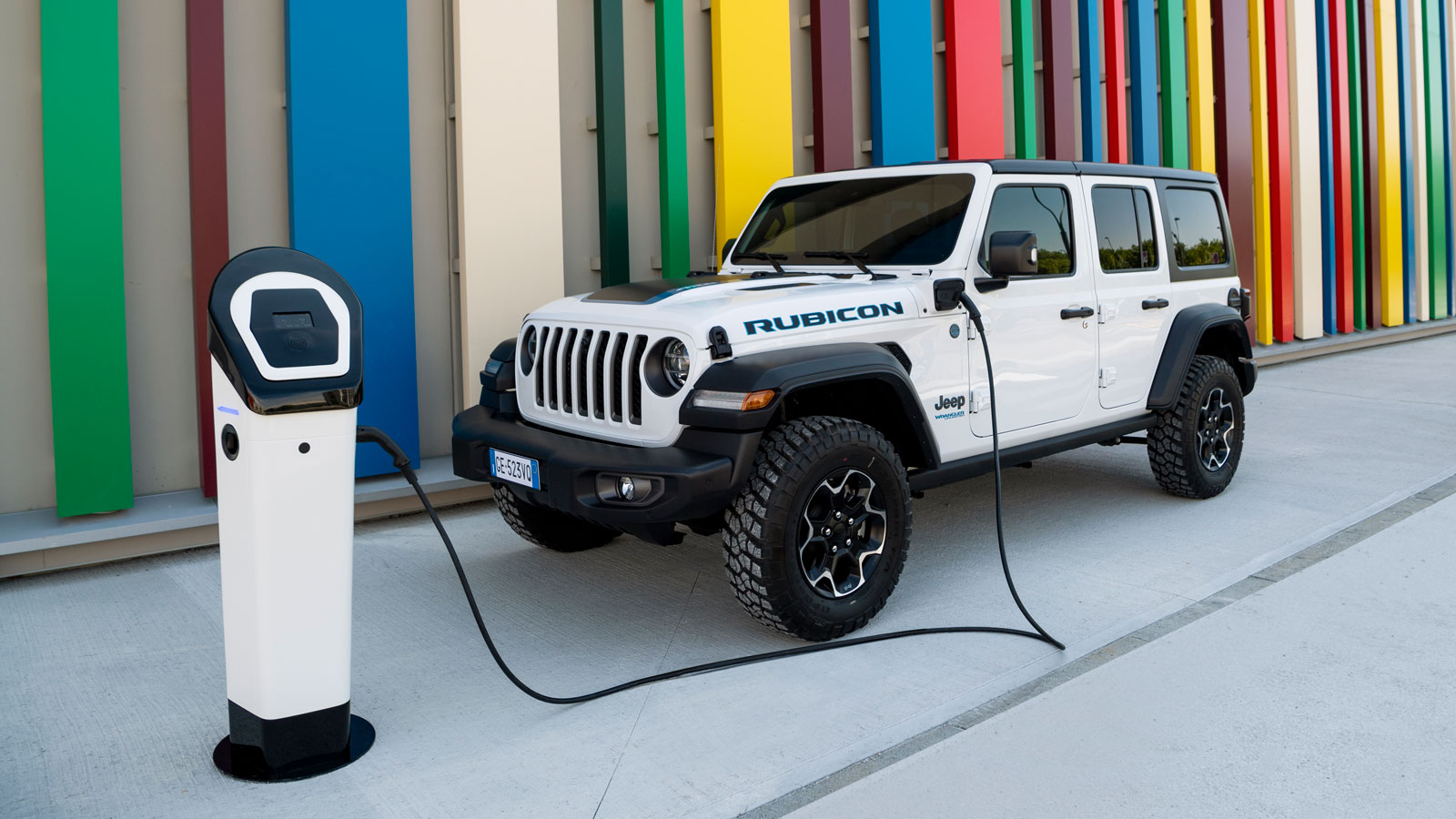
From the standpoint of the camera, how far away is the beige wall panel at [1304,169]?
12.1 m

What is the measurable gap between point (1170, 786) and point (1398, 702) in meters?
1.00

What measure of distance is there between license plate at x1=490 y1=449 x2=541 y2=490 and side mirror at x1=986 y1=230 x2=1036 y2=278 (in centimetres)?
193

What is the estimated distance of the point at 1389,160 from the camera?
13859 millimetres

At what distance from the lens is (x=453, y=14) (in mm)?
6000

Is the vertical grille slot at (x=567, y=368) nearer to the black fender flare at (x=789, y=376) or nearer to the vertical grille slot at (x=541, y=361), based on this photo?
the vertical grille slot at (x=541, y=361)

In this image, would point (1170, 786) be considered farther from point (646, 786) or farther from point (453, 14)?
point (453, 14)

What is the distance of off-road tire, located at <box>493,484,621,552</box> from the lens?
478 centimetres

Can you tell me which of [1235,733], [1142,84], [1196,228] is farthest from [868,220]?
[1142,84]

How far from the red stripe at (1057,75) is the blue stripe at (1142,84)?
1.07 meters

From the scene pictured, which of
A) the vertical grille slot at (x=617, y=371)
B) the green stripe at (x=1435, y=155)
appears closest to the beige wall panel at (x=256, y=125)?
the vertical grille slot at (x=617, y=371)

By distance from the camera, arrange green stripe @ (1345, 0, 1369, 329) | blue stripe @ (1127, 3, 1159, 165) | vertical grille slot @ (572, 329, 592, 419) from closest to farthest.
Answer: vertical grille slot @ (572, 329, 592, 419), blue stripe @ (1127, 3, 1159, 165), green stripe @ (1345, 0, 1369, 329)

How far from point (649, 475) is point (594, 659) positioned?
27.9 inches

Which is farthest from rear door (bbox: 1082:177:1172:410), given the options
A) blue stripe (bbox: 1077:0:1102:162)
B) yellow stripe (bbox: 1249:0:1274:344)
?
yellow stripe (bbox: 1249:0:1274:344)

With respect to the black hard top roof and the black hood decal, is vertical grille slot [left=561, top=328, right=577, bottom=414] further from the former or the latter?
the black hard top roof
